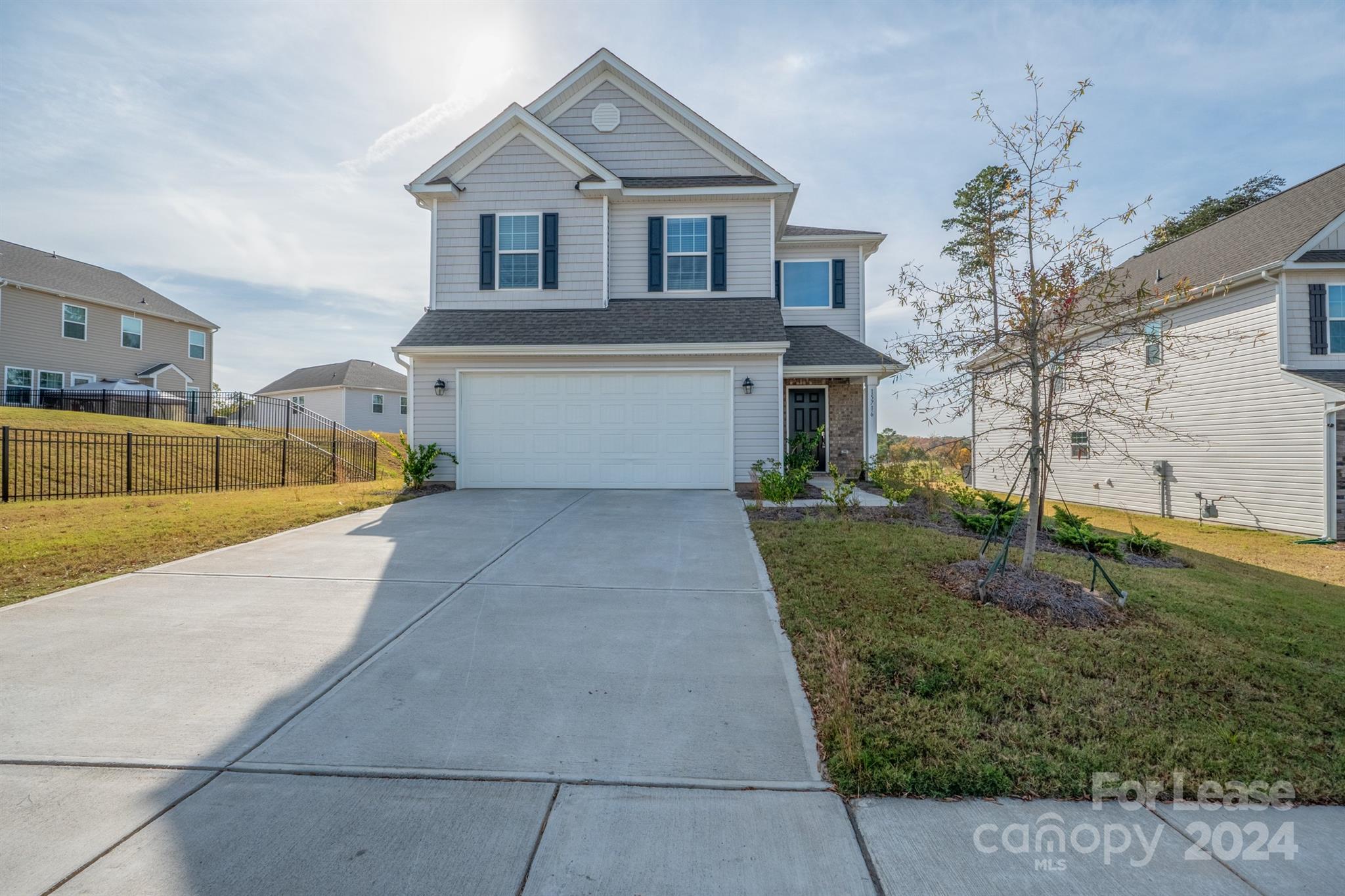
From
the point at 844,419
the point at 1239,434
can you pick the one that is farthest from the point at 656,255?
the point at 1239,434

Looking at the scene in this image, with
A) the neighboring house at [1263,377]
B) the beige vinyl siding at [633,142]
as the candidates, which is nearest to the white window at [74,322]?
the beige vinyl siding at [633,142]

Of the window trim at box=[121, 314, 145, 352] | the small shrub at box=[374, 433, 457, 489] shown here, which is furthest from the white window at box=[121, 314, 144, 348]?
the small shrub at box=[374, 433, 457, 489]

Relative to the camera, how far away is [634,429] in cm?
1102

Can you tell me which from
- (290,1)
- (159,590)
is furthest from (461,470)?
(290,1)

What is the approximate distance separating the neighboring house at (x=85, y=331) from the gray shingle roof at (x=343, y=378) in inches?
260

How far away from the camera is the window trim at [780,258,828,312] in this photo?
14.5 metres

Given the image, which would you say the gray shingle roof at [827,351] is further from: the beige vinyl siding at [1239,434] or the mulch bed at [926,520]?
the mulch bed at [926,520]

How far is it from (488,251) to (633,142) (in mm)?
3951

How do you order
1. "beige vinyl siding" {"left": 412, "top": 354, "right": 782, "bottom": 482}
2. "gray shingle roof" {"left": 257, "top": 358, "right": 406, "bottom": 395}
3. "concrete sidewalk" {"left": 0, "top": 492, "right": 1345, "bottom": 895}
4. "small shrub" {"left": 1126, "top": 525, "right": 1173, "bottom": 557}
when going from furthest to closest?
"gray shingle roof" {"left": 257, "top": 358, "right": 406, "bottom": 395} → "beige vinyl siding" {"left": 412, "top": 354, "right": 782, "bottom": 482} → "small shrub" {"left": 1126, "top": 525, "right": 1173, "bottom": 557} → "concrete sidewalk" {"left": 0, "top": 492, "right": 1345, "bottom": 895}

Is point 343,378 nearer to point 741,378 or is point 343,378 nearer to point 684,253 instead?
point 684,253

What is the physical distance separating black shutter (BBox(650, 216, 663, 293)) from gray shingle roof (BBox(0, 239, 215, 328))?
22541mm

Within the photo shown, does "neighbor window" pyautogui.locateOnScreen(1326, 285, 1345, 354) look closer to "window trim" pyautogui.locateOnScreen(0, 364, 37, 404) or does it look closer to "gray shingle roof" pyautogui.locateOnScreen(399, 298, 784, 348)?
"gray shingle roof" pyautogui.locateOnScreen(399, 298, 784, 348)

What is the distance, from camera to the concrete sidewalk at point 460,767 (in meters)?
1.97

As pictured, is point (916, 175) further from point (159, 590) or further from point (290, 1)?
point (159, 590)
